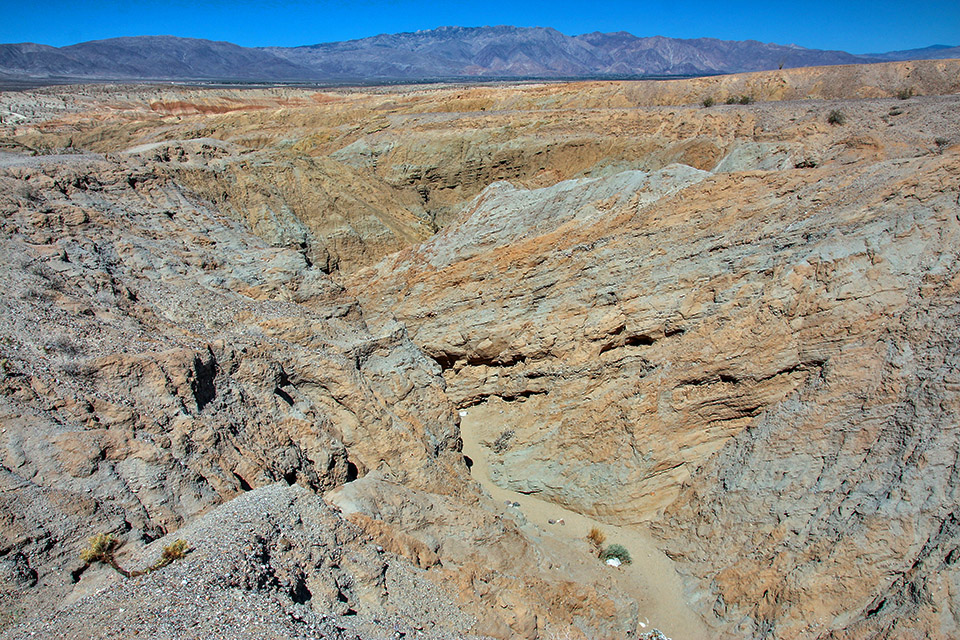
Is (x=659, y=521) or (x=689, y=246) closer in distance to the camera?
(x=659, y=521)

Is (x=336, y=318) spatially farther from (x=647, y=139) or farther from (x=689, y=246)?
(x=647, y=139)

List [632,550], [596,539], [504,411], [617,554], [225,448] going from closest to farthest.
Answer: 1. [225,448]
2. [617,554]
3. [632,550]
4. [596,539]
5. [504,411]

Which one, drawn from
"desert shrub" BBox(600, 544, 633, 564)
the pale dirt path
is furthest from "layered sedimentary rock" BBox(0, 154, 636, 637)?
the pale dirt path

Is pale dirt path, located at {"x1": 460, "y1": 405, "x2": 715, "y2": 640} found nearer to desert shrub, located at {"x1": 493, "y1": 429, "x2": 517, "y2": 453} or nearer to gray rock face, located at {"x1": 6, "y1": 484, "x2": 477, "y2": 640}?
desert shrub, located at {"x1": 493, "y1": 429, "x2": 517, "y2": 453}

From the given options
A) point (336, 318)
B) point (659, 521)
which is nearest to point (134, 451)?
point (336, 318)

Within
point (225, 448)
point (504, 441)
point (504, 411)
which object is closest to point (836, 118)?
point (504, 411)

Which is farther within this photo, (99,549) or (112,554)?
(112,554)

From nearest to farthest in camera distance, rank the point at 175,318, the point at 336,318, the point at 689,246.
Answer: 1. the point at 175,318
2. the point at 689,246
3. the point at 336,318

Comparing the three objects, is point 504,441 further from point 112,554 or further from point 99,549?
point 99,549
